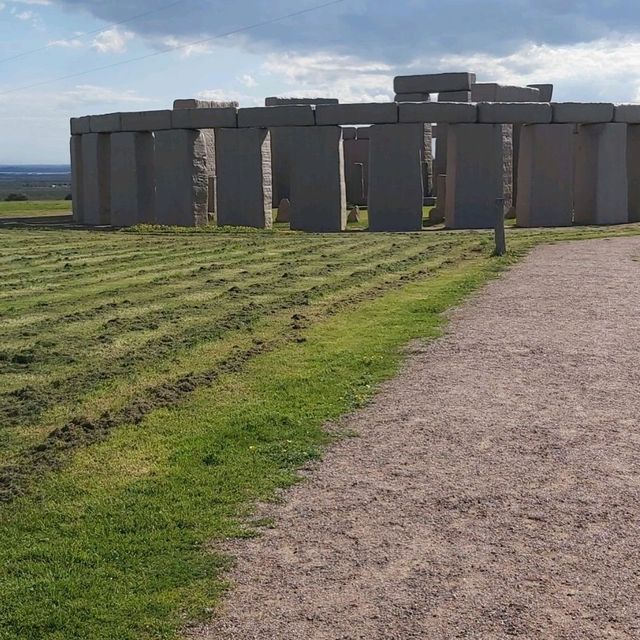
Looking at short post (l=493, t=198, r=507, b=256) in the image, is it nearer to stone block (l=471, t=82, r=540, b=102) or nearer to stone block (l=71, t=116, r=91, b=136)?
stone block (l=471, t=82, r=540, b=102)

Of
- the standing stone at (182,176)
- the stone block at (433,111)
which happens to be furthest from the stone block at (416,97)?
the standing stone at (182,176)

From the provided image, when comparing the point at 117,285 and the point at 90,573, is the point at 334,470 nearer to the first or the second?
the point at 90,573

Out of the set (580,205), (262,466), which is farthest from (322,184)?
(262,466)

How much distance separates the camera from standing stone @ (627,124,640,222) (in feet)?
88.0

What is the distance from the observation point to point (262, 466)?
18.6 feet

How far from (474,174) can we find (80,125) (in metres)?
12.1

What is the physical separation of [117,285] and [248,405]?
7.47 metres

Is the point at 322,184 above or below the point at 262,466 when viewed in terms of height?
above

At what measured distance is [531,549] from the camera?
14.8 ft

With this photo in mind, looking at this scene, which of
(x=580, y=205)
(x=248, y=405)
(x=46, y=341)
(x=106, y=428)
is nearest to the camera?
(x=106, y=428)

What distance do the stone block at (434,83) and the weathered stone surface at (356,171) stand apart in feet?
25.1

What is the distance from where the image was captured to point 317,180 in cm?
2505

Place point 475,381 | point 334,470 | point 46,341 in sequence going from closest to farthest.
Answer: point 334,470, point 475,381, point 46,341

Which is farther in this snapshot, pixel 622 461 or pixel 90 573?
pixel 622 461
